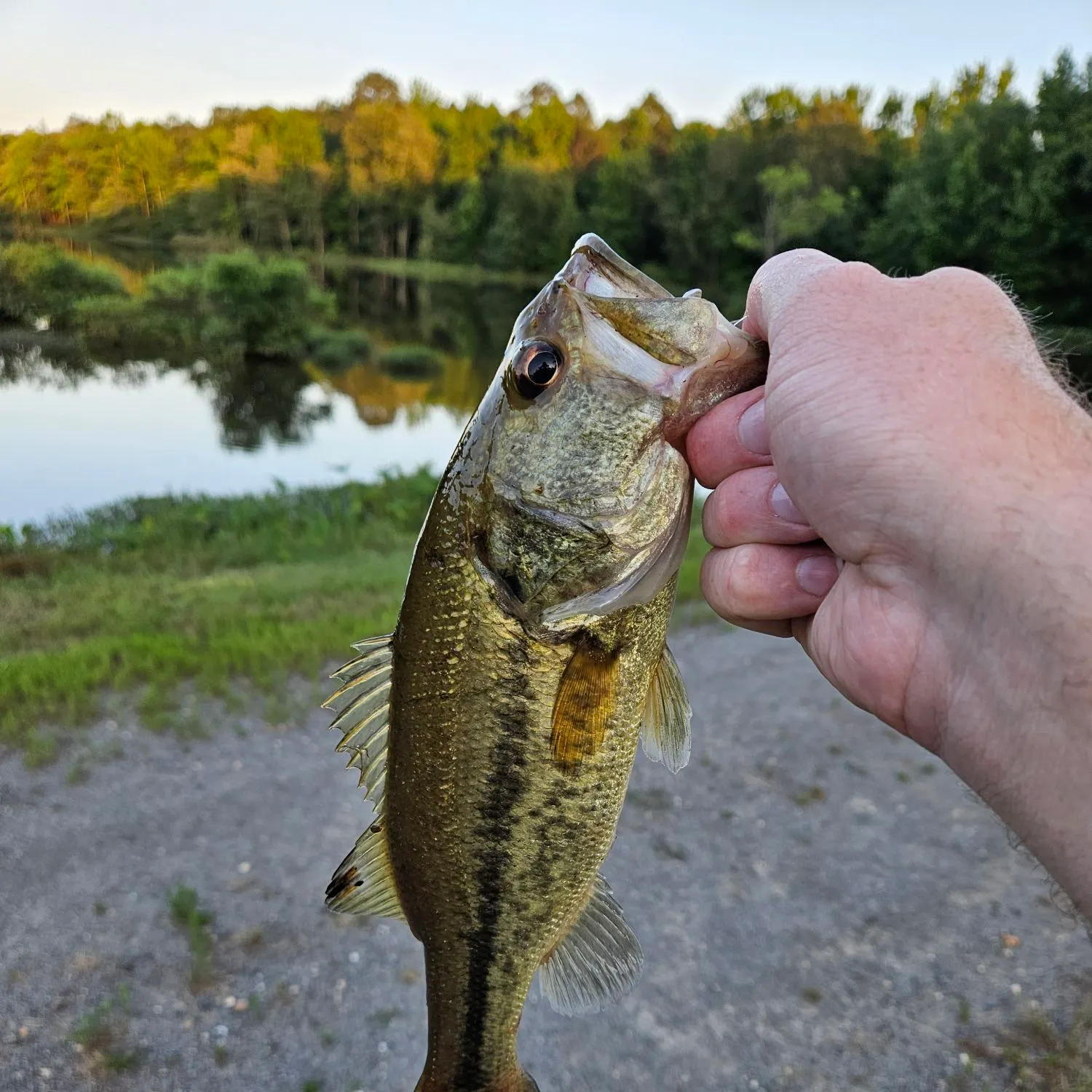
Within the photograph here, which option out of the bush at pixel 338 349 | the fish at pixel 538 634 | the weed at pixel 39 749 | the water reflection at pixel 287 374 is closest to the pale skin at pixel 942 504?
the fish at pixel 538 634

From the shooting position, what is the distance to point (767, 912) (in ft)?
17.3

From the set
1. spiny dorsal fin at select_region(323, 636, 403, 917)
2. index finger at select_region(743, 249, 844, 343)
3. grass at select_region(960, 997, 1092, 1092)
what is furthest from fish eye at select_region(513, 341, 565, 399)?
grass at select_region(960, 997, 1092, 1092)

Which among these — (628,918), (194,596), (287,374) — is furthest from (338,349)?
(628,918)

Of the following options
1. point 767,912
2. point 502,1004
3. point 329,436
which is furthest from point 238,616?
point 329,436

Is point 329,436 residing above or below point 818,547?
below

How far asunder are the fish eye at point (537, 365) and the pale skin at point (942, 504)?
40 cm

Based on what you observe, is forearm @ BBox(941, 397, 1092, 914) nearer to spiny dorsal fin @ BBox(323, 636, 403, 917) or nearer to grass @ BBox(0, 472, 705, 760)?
spiny dorsal fin @ BBox(323, 636, 403, 917)

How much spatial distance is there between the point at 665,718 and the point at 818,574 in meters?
0.59

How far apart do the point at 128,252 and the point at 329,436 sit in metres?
40.7

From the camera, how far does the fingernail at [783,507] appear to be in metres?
2.23

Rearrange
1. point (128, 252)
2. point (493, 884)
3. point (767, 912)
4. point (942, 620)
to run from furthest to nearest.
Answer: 1. point (128, 252)
2. point (767, 912)
3. point (493, 884)
4. point (942, 620)

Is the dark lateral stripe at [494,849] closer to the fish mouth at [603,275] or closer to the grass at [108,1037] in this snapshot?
the fish mouth at [603,275]

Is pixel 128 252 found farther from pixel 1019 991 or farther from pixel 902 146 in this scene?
pixel 1019 991

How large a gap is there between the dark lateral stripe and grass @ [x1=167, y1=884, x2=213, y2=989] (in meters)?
2.90
